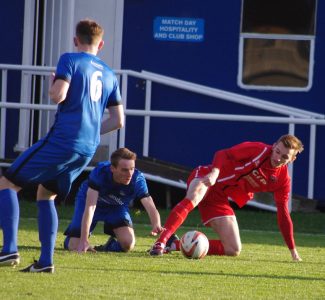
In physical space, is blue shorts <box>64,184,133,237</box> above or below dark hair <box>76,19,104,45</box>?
below

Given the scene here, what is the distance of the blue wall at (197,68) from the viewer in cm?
1592

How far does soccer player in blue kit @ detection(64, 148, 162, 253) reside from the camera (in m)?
10.4

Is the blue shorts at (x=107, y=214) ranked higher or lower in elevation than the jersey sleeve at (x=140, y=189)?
lower

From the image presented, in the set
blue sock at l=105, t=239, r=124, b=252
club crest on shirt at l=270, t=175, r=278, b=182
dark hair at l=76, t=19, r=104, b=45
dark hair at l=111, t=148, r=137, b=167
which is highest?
dark hair at l=76, t=19, r=104, b=45

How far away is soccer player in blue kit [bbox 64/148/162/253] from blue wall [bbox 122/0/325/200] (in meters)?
4.68

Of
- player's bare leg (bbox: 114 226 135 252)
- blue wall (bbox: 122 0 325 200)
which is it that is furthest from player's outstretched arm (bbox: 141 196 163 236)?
blue wall (bbox: 122 0 325 200)

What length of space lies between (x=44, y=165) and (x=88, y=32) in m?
0.99

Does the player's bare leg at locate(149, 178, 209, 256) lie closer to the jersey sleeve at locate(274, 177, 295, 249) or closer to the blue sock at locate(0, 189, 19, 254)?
the jersey sleeve at locate(274, 177, 295, 249)

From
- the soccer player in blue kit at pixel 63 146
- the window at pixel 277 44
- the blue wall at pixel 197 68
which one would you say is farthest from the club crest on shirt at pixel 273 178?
the window at pixel 277 44

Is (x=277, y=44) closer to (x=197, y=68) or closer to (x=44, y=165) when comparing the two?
(x=197, y=68)

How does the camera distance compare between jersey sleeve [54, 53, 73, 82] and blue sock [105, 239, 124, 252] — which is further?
blue sock [105, 239, 124, 252]

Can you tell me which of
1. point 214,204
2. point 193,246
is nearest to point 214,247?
point 214,204

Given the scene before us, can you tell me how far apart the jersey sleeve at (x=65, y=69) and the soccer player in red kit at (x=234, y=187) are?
2.60 m

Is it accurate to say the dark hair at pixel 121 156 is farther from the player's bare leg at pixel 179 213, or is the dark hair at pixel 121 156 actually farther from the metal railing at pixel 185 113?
the metal railing at pixel 185 113
